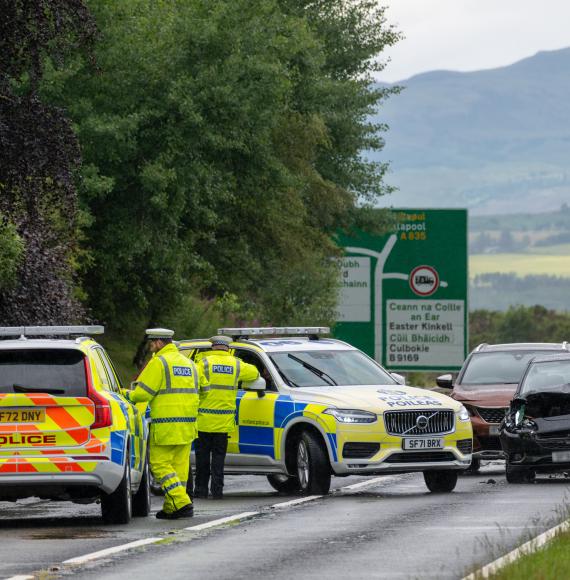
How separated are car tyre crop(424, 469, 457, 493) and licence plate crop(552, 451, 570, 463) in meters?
1.34

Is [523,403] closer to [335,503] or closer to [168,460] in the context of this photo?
[335,503]

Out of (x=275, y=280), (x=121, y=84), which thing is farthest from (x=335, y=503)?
(x=275, y=280)

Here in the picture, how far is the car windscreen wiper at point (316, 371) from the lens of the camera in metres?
21.8

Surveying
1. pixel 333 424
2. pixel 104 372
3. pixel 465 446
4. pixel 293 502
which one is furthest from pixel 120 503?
pixel 465 446

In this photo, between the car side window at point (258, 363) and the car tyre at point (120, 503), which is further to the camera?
the car side window at point (258, 363)

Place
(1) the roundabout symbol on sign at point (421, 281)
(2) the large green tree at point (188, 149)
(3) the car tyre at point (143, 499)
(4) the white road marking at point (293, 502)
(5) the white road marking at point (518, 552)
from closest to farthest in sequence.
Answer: (5) the white road marking at point (518, 552) → (3) the car tyre at point (143, 499) → (4) the white road marking at point (293, 502) → (2) the large green tree at point (188, 149) → (1) the roundabout symbol on sign at point (421, 281)

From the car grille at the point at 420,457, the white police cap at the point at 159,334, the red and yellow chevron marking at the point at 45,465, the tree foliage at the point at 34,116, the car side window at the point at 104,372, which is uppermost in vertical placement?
the tree foliage at the point at 34,116

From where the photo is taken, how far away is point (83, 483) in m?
16.1

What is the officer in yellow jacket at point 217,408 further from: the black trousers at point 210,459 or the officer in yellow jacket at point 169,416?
the officer in yellow jacket at point 169,416

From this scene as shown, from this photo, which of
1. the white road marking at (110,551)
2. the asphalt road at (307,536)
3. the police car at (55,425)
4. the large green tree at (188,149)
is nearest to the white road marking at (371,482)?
the asphalt road at (307,536)

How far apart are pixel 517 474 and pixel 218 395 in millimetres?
4482

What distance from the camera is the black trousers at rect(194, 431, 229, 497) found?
20.4 m

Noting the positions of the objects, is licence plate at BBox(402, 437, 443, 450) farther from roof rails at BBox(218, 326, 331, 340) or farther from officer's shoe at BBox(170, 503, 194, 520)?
officer's shoe at BBox(170, 503, 194, 520)

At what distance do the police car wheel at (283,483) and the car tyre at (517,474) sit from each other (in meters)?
2.46
